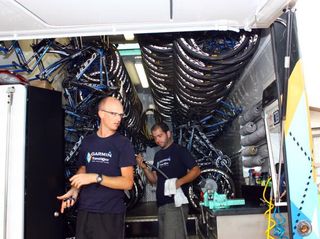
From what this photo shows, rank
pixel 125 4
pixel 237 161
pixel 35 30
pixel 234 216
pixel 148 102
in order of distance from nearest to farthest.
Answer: pixel 125 4
pixel 35 30
pixel 234 216
pixel 237 161
pixel 148 102

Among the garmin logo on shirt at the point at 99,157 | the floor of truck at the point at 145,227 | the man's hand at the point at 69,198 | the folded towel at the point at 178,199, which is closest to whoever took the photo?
the man's hand at the point at 69,198

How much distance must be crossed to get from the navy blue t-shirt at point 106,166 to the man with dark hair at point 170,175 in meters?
1.51

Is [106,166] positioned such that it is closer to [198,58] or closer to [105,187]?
[105,187]

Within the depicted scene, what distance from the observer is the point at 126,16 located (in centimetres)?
236

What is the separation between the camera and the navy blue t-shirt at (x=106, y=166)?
2.66 meters

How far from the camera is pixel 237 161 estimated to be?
5949mm

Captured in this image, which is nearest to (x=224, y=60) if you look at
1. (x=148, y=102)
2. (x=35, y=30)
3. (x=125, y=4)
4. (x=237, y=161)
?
(x=125, y=4)

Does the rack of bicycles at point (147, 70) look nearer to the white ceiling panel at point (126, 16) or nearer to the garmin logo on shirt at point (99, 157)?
the white ceiling panel at point (126, 16)

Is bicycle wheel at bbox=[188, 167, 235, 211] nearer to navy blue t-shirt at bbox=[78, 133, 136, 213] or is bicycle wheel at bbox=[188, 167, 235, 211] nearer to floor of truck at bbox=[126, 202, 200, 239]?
floor of truck at bbox=[126, 202, 200, 239]

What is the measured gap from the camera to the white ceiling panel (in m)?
2.17

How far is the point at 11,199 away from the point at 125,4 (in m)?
1.90

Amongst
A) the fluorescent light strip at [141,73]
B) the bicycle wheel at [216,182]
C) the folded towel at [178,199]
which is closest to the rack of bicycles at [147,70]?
the bicycle wheel at [216,182]

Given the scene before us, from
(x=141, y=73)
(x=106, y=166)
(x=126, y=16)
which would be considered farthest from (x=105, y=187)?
(x=141, y=73)

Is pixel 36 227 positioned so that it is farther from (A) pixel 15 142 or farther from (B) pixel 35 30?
(B) pixel 35 30
